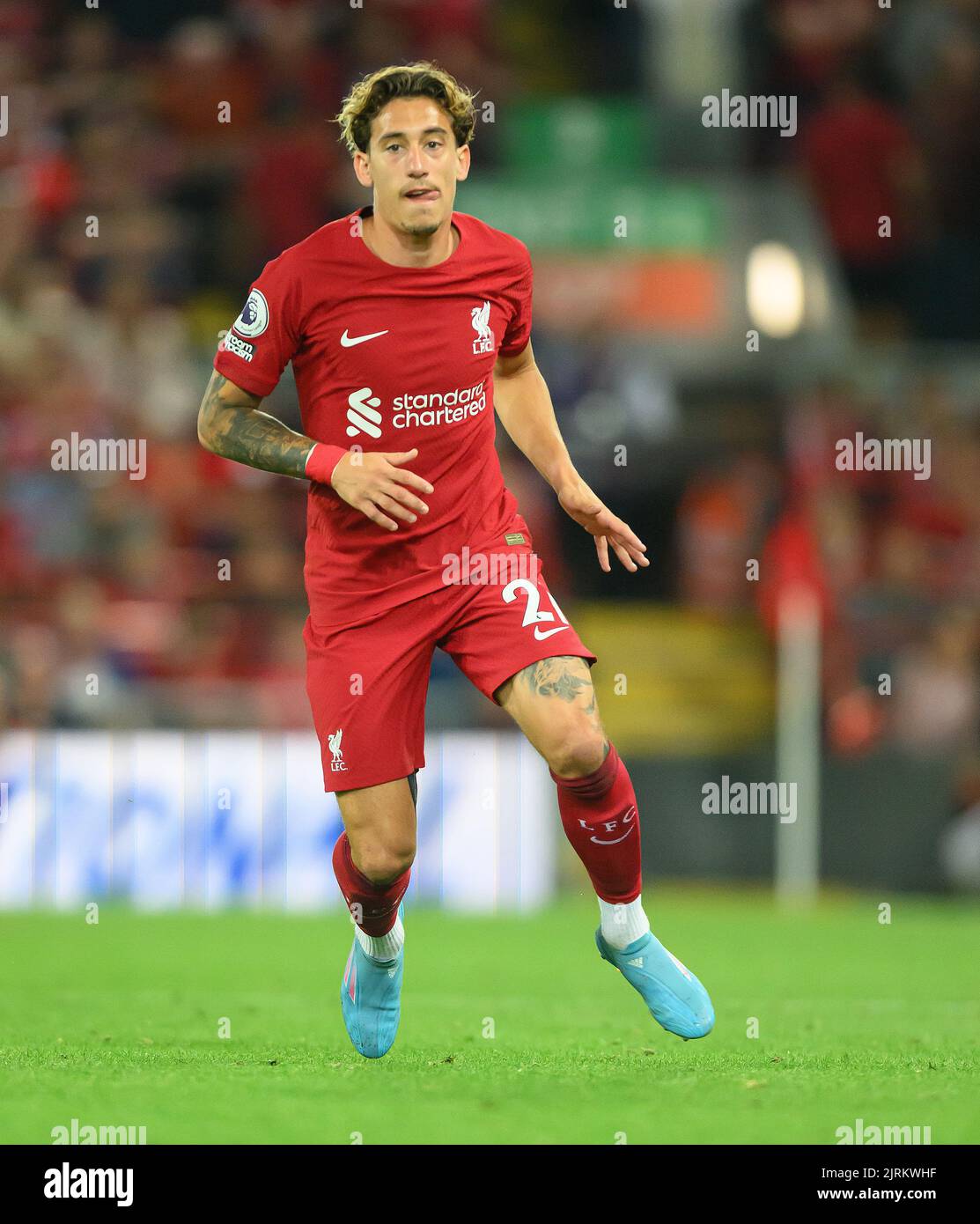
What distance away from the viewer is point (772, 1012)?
738 centimetres

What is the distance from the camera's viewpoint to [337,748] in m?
5.81

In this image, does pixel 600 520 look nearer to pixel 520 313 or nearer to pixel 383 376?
pixel 520 313

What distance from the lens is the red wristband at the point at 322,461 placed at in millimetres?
5555

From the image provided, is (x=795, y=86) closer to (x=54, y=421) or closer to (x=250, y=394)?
(x=54, y=421)

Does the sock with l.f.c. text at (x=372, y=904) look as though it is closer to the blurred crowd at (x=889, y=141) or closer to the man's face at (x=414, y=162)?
the man's face at (x=414, y=162)

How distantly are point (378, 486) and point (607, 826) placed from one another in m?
1.16

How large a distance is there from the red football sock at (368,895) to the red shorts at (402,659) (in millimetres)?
305

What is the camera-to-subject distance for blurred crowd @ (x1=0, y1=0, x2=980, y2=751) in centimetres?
1287

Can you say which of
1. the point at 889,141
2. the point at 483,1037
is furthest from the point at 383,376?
the point at 889,141

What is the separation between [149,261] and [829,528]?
5.43 meters

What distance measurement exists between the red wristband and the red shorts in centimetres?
47

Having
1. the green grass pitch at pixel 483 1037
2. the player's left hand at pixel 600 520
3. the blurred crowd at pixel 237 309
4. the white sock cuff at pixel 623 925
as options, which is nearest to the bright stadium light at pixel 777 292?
the blurred crowd at pixel 237 309

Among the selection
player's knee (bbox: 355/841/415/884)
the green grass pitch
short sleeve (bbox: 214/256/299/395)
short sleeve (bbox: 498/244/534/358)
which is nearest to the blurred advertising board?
the green grass pitch

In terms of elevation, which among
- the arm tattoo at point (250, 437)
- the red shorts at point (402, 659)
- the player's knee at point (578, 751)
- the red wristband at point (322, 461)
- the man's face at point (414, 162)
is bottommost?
the player's knee at point (578, 751)
